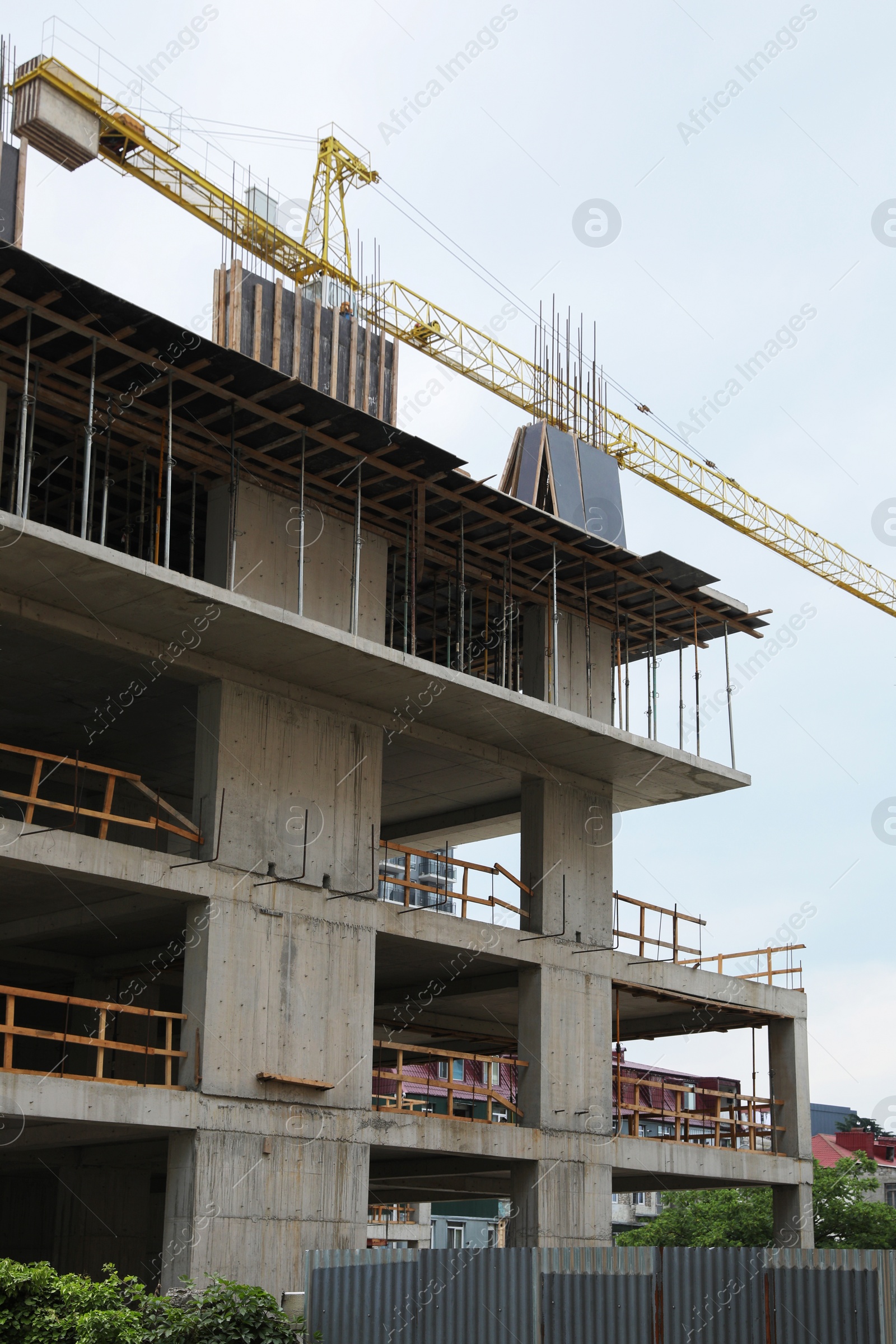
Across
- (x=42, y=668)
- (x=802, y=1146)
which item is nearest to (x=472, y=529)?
(x=42, y=668)

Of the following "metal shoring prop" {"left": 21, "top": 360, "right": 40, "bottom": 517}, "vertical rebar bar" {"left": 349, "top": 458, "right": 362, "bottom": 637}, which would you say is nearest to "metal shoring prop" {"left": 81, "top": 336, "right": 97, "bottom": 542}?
"metal shoring prop" {"left": 21, "top": 360, "right": 40, "bottom": 517}

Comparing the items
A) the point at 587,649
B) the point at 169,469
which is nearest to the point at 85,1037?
the point at 169,469

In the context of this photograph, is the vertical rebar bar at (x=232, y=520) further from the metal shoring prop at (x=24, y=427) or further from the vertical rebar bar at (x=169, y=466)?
the metal shoring prop at (x=24, y=427)

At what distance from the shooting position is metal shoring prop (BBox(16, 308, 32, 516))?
2095cm

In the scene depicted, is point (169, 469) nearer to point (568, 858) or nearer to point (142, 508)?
point (142, 508)

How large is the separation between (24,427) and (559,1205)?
669 inches

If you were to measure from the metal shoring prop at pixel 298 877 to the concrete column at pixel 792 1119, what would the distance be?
49.6ft

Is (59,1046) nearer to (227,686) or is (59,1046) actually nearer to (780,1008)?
(227,686)

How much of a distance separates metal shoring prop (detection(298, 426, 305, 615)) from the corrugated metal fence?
10167 millimetres

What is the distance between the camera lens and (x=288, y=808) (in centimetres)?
2511

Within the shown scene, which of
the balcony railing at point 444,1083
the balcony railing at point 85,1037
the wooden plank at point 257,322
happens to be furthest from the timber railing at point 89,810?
the wooden plank at point 257,322

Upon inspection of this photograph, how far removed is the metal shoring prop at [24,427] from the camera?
20953 mm

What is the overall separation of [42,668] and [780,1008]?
61.7 ft

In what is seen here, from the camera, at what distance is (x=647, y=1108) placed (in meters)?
33.3
